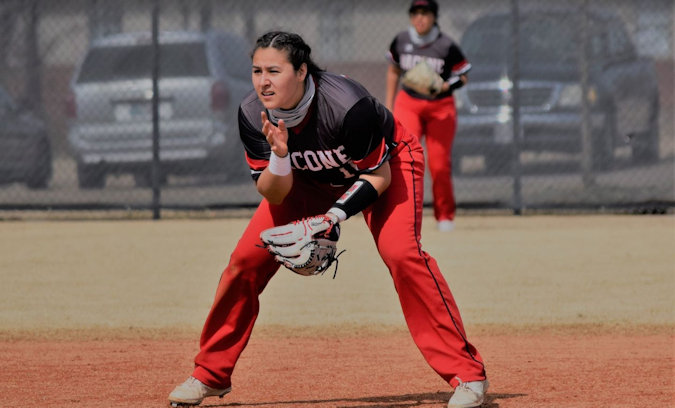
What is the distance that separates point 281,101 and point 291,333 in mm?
2581

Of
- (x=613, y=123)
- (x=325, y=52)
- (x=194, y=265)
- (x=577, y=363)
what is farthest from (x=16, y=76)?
(x=577, y=363)

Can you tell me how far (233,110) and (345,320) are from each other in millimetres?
6041

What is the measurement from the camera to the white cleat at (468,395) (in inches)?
186

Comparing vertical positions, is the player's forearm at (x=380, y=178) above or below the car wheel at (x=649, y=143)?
above

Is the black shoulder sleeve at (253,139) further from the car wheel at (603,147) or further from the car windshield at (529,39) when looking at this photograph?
the car wheel at (603,147)

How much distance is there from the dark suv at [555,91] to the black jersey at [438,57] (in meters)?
2.33

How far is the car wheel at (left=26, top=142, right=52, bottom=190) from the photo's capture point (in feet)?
42.9

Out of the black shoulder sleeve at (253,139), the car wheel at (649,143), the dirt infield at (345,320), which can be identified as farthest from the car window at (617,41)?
the black shoulder sleeve at (253,139)

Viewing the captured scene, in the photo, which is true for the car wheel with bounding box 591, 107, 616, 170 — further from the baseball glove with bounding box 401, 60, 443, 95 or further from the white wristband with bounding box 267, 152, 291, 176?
the white wristband with bounding box 267, 152, 291, 176

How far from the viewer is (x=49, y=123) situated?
13.0 metres

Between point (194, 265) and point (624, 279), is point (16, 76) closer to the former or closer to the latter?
point (194, 265)

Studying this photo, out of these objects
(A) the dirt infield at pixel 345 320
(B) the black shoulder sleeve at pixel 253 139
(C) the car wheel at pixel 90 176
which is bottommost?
(A) the dirt infield at pixel 345 320

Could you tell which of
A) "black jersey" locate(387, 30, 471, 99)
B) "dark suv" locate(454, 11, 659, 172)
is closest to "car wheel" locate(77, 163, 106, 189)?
"dark suv" locate(454, 11, 659, 172)

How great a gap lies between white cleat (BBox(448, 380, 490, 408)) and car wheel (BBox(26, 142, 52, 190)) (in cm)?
908
